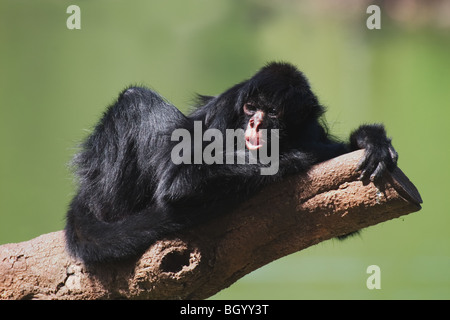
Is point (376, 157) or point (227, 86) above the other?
point (227, 86)

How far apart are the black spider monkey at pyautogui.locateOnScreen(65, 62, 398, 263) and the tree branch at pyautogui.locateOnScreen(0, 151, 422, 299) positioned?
7 cm

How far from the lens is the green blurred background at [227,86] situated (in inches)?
352

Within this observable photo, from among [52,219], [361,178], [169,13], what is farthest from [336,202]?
[169,13]

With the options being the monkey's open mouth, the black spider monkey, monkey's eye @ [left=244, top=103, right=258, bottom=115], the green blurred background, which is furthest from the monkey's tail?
the green blurred background

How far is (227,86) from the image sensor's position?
9.48 m

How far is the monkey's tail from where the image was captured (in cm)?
313

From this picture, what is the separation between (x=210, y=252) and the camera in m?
3.11

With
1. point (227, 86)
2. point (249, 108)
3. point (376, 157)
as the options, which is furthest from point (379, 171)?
point (227, 86)

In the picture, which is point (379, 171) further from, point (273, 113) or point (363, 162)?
point (273, 113)

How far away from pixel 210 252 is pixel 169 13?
22.8 ft

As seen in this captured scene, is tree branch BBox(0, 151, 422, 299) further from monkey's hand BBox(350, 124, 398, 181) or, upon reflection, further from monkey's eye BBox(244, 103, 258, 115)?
monkey's eye BBox(244, 103, 258, 115)

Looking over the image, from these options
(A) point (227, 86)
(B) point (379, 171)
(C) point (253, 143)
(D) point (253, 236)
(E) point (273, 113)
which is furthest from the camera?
(A) point (227, 86)

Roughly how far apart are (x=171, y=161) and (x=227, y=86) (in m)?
6.46

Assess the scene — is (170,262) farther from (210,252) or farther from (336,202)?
(336,202)
